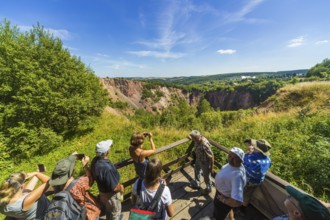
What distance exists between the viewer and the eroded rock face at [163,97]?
2714 inches

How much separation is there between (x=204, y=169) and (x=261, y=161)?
1.41m

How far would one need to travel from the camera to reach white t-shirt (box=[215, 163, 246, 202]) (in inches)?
86.5

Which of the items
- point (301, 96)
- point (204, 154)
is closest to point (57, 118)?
point (204, 154)

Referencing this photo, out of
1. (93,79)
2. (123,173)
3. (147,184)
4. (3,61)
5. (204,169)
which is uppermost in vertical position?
(3,61)

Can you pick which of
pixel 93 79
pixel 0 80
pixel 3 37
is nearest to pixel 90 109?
pixel 93 79

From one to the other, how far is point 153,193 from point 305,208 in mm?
1645

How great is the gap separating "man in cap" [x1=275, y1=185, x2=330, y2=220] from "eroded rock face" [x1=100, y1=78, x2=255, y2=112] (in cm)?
6442

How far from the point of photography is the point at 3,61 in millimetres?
8992

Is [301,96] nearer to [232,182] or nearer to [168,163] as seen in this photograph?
[168,163]

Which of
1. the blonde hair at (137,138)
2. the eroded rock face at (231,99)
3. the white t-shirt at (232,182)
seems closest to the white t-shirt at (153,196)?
the white t-shirt at (232,182)

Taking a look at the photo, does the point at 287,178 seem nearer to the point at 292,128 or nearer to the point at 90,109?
the point at 292,128

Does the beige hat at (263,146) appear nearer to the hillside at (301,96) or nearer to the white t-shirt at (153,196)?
the white t-shirt at (153,196)

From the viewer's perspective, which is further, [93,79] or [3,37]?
[93,79]

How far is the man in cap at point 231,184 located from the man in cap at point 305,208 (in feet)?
2.35
